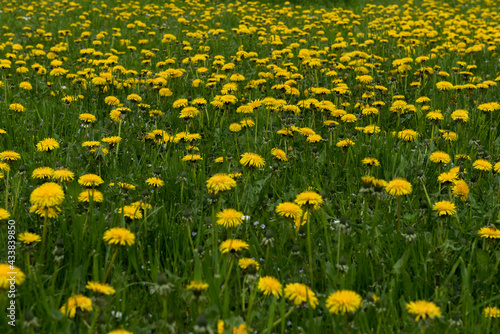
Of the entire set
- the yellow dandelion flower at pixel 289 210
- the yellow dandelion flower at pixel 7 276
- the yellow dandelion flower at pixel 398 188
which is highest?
the yellow dandelion flower at pixel 7 276

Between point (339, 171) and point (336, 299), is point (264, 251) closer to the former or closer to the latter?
point (336, 299)

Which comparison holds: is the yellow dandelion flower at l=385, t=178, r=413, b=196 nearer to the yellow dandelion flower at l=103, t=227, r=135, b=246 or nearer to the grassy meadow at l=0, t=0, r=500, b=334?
the grassy meadow at l=0, t=0, r=500, b=334

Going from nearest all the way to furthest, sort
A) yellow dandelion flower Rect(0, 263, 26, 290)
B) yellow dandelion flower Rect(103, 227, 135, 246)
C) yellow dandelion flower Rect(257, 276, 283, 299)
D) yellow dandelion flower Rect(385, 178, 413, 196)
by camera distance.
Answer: yellow dandelion flower Rect(0, 263, 26, 290) → yellow dandelion flower Rect(257, 276, 283, 299) → yellow dandelion flower Rect(103, 227, 135, 246) → yellow dandelion flower Rect(385, 178, 413, 196)

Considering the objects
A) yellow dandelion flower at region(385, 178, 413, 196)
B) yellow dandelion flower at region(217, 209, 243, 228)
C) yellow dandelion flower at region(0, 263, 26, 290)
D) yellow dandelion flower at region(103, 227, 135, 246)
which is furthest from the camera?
yellow dandelion flower at region(385, 178, 413, 196)

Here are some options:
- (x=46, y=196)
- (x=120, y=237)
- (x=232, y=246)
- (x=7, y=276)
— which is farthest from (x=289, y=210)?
(x=7, y=276)

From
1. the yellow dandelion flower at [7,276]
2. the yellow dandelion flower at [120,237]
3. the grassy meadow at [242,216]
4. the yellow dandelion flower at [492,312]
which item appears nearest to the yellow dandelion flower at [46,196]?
the grassy meadow at [242,216]

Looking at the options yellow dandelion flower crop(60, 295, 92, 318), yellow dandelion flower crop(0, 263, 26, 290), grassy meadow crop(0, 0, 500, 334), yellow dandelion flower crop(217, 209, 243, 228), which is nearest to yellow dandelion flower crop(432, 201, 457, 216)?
grassy meadow crop(0, 0, 500, 334)

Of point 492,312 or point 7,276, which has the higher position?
point 7,276

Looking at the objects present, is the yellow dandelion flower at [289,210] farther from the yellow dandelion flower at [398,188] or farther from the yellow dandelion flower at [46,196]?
the yellow dandelion flower at [46,196]

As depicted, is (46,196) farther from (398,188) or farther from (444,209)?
(444,209)

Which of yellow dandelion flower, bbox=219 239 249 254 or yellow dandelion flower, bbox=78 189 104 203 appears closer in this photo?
yellow dandelion flower, bbox=219 239 249 254

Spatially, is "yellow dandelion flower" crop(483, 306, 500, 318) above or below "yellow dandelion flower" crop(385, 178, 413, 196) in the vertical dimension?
below

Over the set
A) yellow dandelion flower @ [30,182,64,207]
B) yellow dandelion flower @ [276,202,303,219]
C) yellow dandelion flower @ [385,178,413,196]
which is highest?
yellow dandelion flower @ [30,182,64,207]

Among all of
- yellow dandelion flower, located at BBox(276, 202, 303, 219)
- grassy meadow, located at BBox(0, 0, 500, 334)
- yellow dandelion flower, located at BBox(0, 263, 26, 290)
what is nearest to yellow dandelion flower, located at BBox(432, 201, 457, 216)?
grassy meadow, located at BBox(0, 0, 500, 334)
